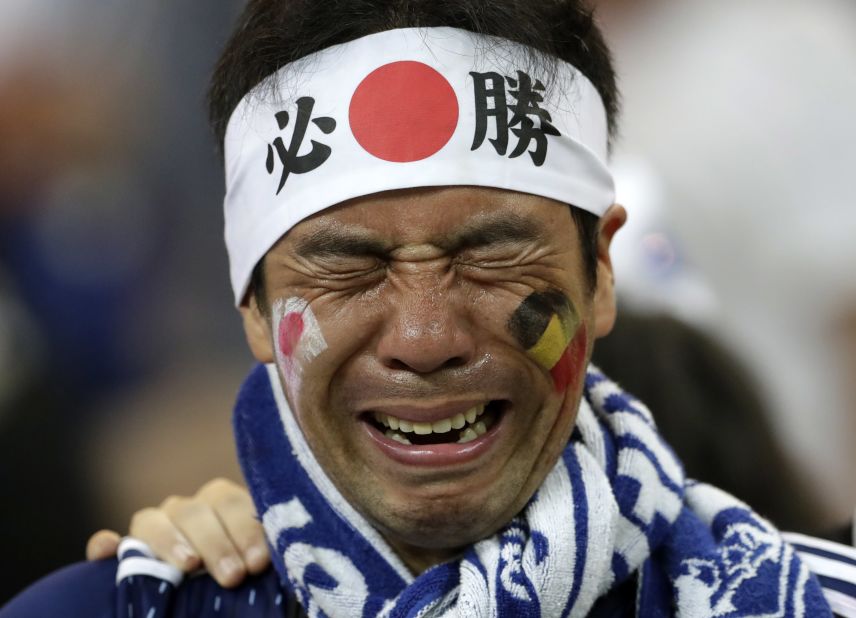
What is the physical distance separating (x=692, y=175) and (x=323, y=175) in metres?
3.02

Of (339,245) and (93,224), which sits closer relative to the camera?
(339,245)

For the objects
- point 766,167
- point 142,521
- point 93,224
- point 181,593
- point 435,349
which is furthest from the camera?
point 766,167

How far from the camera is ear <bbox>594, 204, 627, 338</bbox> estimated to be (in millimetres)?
1746

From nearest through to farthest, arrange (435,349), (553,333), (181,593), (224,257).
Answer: (435,349), (553,333), (181,593), (224,257)

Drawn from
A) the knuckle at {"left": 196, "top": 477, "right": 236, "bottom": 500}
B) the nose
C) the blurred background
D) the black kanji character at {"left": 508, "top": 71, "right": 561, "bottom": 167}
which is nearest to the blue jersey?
the knuckle at {"left": 196, "top": 477, "right": 236, "bottom": 500}

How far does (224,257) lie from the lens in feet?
11.8

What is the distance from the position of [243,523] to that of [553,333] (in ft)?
2.12

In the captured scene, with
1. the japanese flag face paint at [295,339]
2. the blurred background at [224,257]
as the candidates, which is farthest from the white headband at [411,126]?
the blurred background at [224,257]

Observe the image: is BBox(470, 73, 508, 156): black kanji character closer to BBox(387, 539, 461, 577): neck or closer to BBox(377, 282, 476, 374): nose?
BBox(377, 282, 476, 374): nose

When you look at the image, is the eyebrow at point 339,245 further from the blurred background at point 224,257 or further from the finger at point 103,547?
the blurred background at point 224,257

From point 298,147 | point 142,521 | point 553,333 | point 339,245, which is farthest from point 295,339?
point 142,521

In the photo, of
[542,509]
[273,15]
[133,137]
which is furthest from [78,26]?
[542,509]

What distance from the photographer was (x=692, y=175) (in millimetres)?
4305

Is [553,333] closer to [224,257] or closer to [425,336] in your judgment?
[425,336]
